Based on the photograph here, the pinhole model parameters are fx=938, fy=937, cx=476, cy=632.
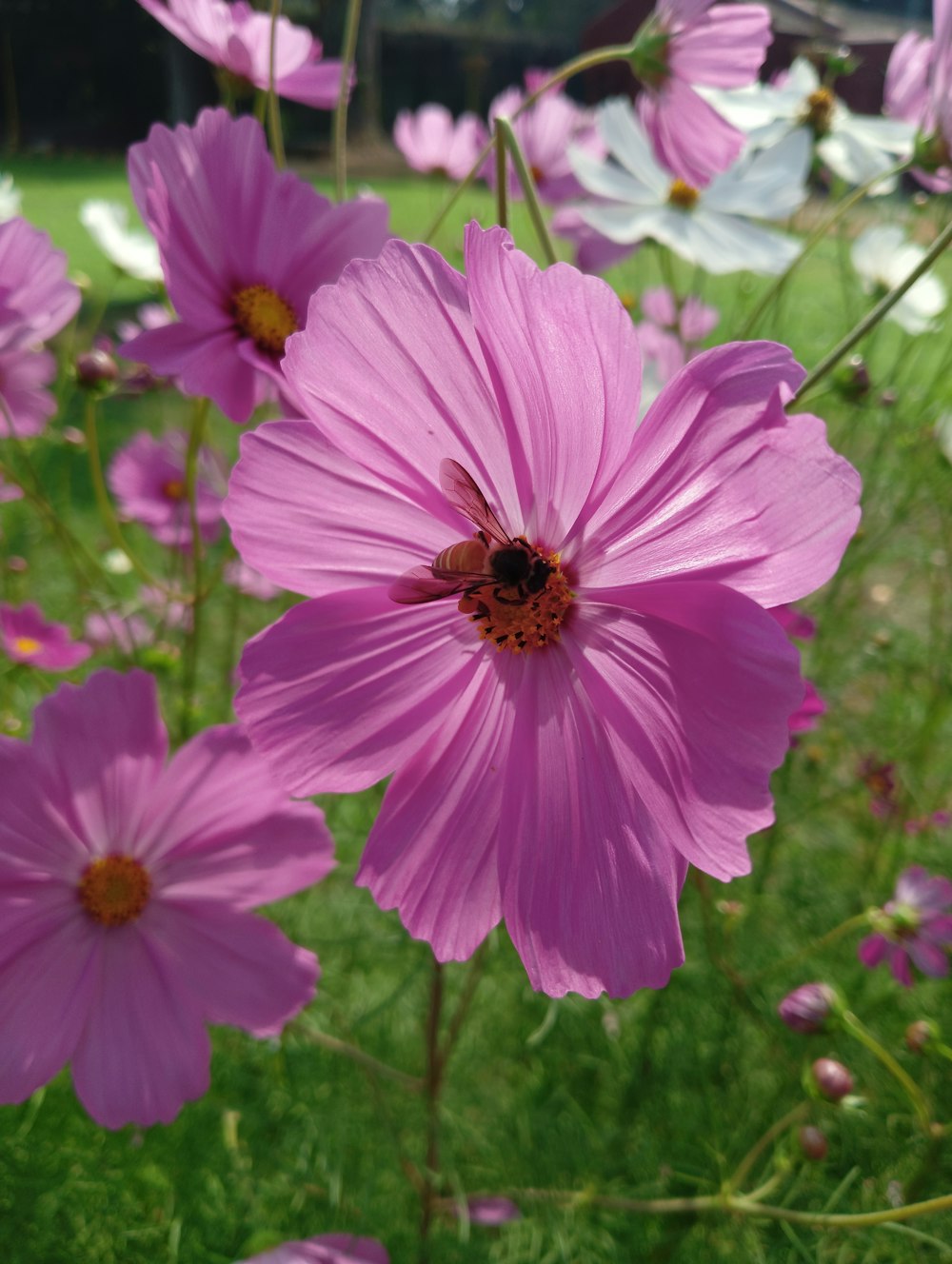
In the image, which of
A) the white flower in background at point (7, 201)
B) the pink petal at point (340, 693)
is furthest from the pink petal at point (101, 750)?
the white flower in background at point (7, 201)

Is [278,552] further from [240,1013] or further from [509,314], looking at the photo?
[240,1013]

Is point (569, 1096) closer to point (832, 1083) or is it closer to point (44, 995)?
point (832, 1083)

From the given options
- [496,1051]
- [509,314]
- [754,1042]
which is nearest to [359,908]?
[496,1051]

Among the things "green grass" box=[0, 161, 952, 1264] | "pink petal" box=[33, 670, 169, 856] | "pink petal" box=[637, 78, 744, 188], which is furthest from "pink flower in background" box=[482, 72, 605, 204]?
"pink petal" box=[33, 670, 169, 856]

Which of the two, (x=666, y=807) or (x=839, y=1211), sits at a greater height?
(x=666, y=807)

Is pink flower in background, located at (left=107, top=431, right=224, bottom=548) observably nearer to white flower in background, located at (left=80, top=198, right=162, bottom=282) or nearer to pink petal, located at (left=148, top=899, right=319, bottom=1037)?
white flower in background, located at (left=80, top=198, right=162, bottom=282)

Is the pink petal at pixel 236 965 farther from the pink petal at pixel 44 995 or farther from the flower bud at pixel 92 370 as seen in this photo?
the flower bud at pixel 92 370
